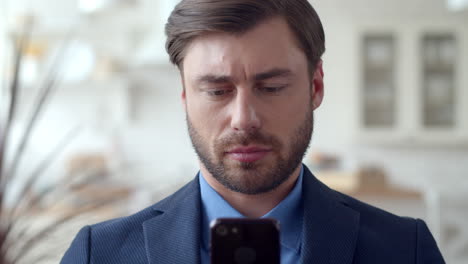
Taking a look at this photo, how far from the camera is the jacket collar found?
84 centimetres

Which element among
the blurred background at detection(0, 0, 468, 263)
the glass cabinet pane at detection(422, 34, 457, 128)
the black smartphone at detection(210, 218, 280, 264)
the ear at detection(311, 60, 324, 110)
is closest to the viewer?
the black smartphone at detection(210, 218, 280, 264)

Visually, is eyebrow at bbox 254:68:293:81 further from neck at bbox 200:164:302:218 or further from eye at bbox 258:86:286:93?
neck at bbox 200:164:302:218

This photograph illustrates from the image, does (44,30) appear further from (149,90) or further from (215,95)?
(215,95)

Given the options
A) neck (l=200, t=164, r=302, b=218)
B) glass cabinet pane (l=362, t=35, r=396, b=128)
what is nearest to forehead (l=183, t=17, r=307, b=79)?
neck (l=200, t=164, r=302, b=218)

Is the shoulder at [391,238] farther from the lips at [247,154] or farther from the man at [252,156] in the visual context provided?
the lips at [247,154]

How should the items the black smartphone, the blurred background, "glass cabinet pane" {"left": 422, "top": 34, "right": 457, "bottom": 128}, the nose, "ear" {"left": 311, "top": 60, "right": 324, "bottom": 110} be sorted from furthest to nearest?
"glass cabinet pane" {"left": 422, "top": 34, "right": 457, "bottom": 128} → the blurred background → "ear" {"left": 311, "top": 60, "right": 324, "bottom": 110} → the nose → the black smartphone

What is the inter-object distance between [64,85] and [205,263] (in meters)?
4.52

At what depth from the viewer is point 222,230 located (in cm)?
68

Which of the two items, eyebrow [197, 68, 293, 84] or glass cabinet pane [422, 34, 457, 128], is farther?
glass cabinet pane [422, 34, 457, 128]

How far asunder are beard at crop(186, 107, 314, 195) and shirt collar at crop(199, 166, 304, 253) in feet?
0.18

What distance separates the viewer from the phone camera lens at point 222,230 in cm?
68

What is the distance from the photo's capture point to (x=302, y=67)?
2.85 feet

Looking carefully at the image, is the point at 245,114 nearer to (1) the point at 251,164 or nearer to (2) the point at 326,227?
(1) the point at 251,164

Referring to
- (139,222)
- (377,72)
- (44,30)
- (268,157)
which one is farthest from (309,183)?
(377,72)
